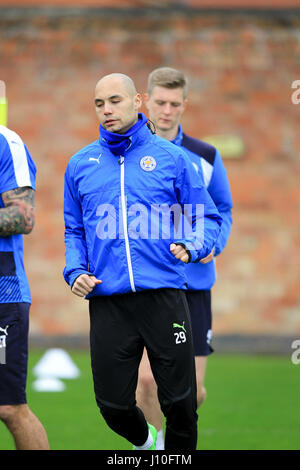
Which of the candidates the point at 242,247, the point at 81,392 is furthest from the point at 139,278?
the point at 242,247

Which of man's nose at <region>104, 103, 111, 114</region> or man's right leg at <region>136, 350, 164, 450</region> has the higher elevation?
man's nose at <region>104, 103, 111, 114</region>

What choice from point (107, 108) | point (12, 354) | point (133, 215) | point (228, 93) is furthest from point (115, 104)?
point (228, 93)

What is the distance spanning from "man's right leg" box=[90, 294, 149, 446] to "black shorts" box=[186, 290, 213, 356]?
1.47 meters

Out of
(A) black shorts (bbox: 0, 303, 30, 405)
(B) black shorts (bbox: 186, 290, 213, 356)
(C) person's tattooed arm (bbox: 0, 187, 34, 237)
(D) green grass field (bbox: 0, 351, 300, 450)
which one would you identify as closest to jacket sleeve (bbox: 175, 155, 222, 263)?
(C) person's tattooed arm (bbox: 0, 187, 34, 237)

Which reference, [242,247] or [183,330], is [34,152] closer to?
[242,247]

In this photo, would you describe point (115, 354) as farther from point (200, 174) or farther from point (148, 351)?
point (200, 174)

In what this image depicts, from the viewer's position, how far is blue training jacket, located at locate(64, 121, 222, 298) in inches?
192

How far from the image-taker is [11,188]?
200 inches

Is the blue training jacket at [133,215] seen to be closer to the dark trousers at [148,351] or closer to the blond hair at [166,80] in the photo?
the dark trousers at [148,351]

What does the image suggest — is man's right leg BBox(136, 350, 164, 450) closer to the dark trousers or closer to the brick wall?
the dark trousers

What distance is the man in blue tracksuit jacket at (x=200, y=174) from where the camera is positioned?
6402 mm

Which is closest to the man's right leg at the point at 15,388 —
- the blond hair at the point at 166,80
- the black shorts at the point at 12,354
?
the black shorts at the point at 12,354

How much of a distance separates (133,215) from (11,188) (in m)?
0.70

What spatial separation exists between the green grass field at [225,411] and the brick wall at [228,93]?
1.39 meters
